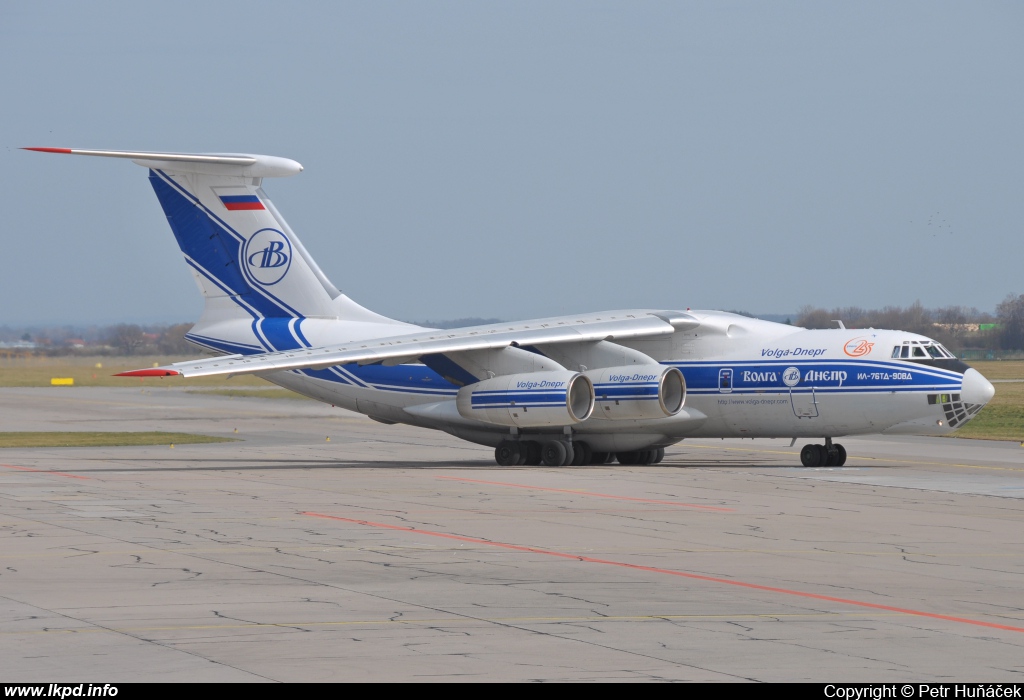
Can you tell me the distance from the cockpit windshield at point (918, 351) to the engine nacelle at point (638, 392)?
3.85 m

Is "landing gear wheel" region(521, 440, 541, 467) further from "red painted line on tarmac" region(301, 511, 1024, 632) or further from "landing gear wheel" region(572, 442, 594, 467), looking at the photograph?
"red painted line on tarmac" region(301, 511, 1024, 632)

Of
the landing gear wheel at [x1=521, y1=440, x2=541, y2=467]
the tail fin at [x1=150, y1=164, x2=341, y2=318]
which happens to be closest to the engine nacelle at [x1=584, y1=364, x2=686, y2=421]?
the landing gear wheel at [x1=521, y1=440, x2=541, y2=467]

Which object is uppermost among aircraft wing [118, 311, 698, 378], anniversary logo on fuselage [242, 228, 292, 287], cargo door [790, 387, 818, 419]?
anniversary logo on fuselage [242, 228, 292, 287]

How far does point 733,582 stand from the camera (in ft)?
38.2

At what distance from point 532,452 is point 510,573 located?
13.9 metres

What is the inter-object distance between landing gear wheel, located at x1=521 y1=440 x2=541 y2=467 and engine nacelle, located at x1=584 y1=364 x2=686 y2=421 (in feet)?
4.54

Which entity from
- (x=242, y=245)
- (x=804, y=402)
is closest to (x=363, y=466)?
(x=242, y=245)

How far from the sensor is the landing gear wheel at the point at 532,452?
26.0 meters

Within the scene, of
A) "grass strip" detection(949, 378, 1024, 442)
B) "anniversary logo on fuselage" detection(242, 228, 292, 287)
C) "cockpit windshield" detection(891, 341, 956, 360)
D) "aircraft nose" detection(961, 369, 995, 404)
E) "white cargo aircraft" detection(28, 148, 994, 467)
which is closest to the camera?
"aircraft nose" detection(961, 369, 995, 404)

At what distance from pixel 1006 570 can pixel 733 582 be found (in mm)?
2779

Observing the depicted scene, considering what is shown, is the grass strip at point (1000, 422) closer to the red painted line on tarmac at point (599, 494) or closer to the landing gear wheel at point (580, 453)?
the landing gear wheel at point (580, 453)

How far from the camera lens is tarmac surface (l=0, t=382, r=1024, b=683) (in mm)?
8328

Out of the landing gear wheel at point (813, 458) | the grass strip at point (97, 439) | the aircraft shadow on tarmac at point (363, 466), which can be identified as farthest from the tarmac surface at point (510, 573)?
the grass strip at point (97, 439)

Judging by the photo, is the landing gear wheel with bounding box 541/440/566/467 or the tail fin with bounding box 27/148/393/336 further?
the tail fin with bounding box 27/148/393/336
